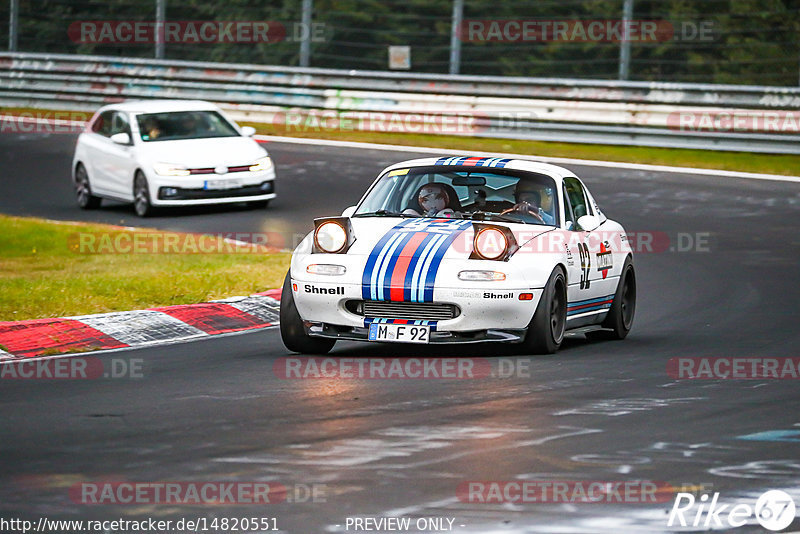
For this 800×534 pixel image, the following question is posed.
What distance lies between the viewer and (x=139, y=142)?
20.1 meters

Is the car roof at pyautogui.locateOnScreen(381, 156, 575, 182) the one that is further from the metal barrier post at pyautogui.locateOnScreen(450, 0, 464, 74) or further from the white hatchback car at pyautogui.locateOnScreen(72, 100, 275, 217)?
the metal barrier post at pyautogui.locateOnScreen(450, 0, 464, 74)

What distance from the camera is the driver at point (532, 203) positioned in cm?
1073

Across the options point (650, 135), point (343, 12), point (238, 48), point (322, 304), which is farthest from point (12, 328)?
point (238, 48)

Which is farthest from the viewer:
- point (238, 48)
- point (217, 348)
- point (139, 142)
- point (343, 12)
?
point (238, 48)

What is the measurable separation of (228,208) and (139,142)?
55.8 inches

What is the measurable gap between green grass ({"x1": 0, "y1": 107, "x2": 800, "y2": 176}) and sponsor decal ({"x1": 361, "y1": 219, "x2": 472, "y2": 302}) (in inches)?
544

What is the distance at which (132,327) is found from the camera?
11.1 meters

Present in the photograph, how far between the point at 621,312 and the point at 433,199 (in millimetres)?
1761

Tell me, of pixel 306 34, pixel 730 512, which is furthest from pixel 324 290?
pixel 306 34

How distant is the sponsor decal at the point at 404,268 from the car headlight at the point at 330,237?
0.25 meters

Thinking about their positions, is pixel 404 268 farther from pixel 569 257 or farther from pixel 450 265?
pixel 569 257

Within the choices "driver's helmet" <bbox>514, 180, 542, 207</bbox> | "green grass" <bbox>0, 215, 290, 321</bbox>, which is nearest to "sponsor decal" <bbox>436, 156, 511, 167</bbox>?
"driver's helmet" <bbox>514, 180, 542, 207</bbox>

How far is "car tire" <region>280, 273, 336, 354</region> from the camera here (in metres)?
10.1

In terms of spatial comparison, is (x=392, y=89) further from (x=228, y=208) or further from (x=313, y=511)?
(x=313, y=511)
